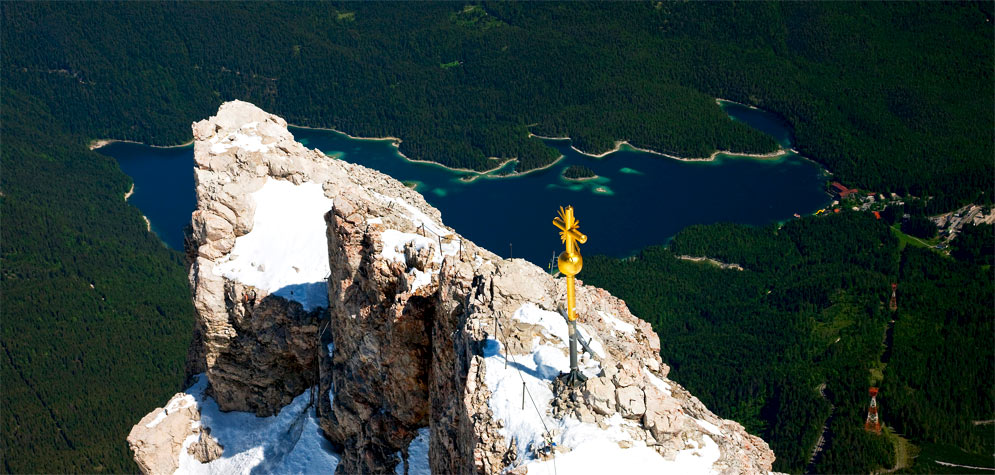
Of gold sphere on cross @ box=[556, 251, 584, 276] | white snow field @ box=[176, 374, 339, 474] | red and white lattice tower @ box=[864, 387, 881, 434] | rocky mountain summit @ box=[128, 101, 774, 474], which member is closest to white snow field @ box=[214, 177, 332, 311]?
rocky mountain summit @ box=[128, 101, 774, 474]

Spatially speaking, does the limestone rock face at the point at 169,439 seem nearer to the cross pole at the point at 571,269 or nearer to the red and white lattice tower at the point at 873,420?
the cross pole at the point at 571,269

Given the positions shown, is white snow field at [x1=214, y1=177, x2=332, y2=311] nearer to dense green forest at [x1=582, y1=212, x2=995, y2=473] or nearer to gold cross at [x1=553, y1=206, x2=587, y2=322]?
gold cross at [x1=553, y1=206, x2=587, y2=322]

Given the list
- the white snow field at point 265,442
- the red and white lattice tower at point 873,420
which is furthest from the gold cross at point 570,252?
the red and white lattice tower at point 873,420

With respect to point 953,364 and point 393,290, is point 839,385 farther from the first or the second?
point 393,290

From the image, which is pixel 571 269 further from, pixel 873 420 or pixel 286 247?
pixel 873 420

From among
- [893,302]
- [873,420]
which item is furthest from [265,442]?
[893,302]

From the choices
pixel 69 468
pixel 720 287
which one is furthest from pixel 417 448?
pixel 720 287

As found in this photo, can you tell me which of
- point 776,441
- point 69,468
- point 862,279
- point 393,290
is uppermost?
point 862,279
